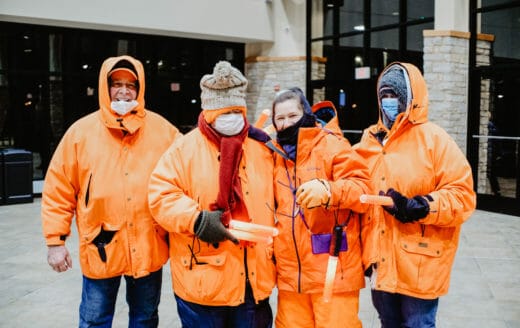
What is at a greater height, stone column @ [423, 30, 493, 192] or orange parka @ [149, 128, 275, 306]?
stone column @ [423, 30, 493, 192]

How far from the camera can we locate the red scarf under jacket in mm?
2549

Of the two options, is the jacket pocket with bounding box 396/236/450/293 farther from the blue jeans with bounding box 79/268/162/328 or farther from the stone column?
the stone column

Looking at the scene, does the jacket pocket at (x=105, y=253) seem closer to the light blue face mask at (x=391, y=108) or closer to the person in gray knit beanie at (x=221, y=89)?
the person in gray knit beanie at (x=221, y=89)

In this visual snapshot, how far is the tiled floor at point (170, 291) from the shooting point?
4.50m

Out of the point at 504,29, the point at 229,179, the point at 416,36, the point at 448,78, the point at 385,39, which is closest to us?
the point at 229,179

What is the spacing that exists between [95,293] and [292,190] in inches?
50.7

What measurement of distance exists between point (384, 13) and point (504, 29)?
9.35 feet

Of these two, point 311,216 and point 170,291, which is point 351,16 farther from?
point 311,216

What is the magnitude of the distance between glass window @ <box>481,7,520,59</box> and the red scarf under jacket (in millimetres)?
8519

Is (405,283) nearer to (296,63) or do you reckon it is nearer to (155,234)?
(155,234)

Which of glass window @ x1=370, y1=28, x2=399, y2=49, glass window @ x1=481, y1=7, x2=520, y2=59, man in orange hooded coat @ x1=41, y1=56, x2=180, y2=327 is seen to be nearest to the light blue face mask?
man in orange hooded coat @ x1=41, y1=56, x2=180, y2=327

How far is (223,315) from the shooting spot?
8.78 ft

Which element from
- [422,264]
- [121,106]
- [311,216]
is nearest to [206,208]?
[311,216]

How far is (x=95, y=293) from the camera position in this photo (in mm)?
2979
